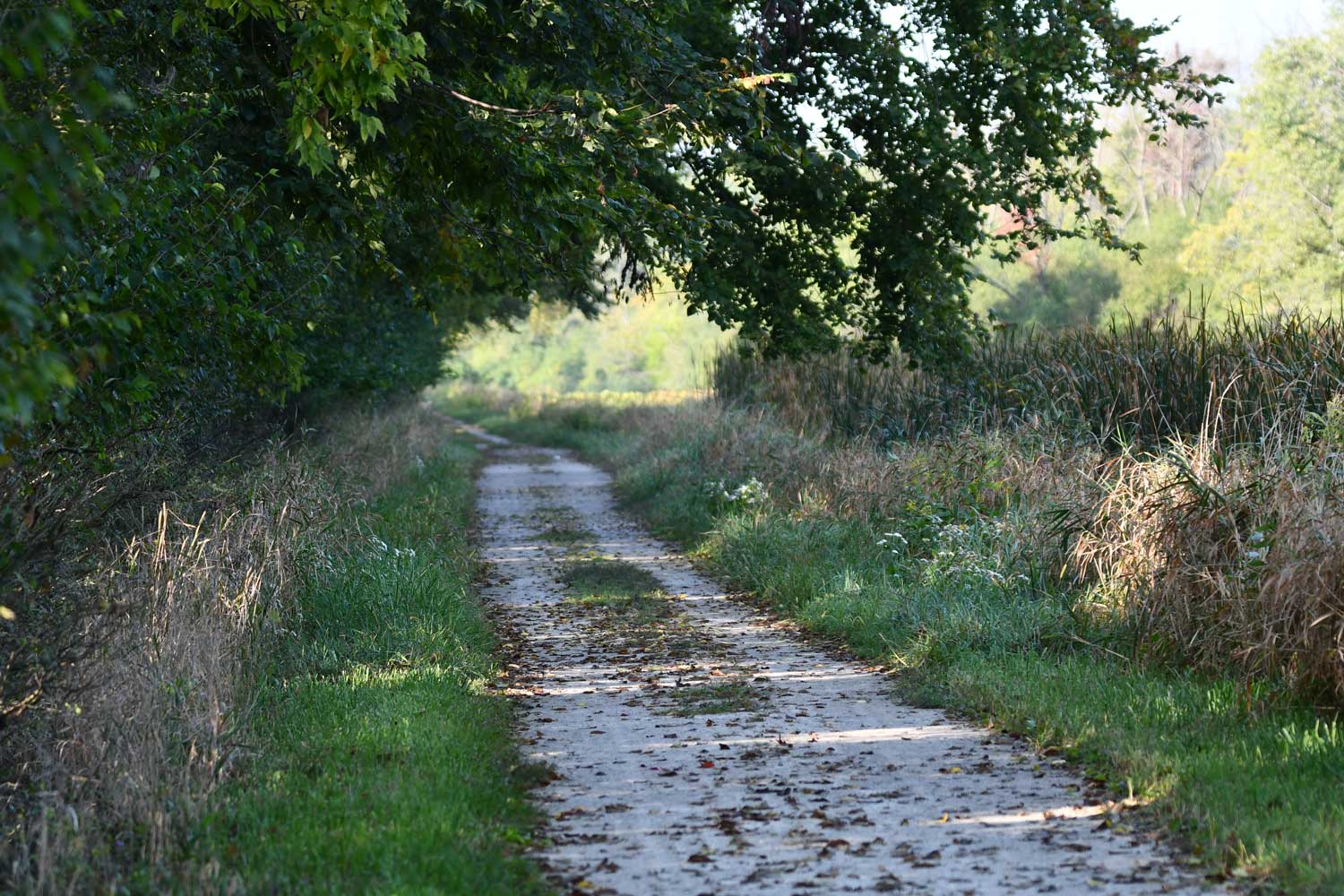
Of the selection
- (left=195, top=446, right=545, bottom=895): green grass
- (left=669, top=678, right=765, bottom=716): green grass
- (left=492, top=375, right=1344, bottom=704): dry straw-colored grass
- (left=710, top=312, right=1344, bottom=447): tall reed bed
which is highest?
(left=710, top=312, right=1344, bottom=447): tall reed bed

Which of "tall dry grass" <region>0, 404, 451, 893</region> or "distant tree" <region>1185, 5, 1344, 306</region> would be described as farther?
"distant tree" <region>1185, 5, 1344, 306</region>

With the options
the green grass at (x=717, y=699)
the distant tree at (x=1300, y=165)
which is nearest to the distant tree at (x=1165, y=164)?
the distant tree at (x=1300, y=165)

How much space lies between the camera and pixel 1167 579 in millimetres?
8250

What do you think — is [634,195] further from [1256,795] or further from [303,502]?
[1256,795]

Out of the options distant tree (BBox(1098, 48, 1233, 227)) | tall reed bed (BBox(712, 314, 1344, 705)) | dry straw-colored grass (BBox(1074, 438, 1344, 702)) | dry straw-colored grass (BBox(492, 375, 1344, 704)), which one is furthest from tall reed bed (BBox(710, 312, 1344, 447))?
distant tree (BBox(1098, 48, 1233, 227))

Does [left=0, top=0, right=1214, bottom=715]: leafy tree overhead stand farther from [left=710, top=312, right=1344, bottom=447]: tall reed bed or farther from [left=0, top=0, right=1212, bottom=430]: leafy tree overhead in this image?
[left=710, top=312, right=1344, bottom=447]: tall reed bed

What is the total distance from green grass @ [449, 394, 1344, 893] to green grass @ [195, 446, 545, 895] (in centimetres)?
281

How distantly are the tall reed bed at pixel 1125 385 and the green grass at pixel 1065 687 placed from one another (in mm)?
1978

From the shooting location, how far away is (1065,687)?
7.86 meters

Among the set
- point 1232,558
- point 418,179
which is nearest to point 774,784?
point 1232,558

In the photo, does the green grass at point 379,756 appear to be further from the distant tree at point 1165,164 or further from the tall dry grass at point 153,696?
the distant tree at point 1165,164

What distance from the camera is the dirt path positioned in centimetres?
527

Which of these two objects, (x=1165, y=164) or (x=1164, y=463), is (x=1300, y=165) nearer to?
(x=1165, y=164)

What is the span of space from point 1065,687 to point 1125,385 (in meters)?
6.63
